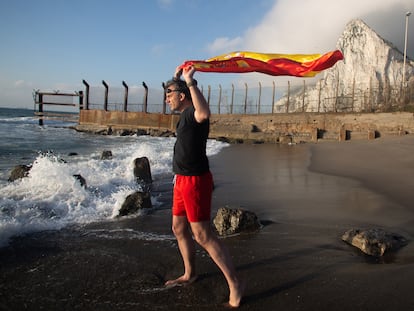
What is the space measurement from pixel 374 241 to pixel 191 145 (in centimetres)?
242

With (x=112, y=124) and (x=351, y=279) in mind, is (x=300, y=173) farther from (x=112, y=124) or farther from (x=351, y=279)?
(x=112, y=124)

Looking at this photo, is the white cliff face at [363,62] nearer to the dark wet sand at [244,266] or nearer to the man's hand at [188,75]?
the dark wet sand at [244,266]

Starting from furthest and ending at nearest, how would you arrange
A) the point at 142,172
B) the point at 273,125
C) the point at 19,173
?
1. the point at 273,125
2. the point at 142,172
3. the point at 19,173

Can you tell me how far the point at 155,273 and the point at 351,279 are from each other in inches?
71.3

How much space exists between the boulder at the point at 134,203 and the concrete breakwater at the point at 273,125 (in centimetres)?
1869

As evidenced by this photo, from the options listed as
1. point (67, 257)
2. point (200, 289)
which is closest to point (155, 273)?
point (200, 289)

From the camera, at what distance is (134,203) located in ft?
17.7

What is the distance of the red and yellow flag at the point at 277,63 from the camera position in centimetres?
346

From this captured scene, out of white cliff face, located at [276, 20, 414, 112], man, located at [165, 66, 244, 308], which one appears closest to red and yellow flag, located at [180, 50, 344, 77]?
man, located at [165, 66, 244, 308]

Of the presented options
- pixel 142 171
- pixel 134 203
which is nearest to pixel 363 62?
pixel 142 171

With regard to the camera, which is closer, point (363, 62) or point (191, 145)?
point (191, 145)

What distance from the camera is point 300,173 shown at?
9.69 meters

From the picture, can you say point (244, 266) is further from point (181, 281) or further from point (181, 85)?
point (181, 85)

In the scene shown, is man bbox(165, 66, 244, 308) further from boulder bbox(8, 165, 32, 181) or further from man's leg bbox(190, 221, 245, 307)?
boulder bbox(8, 165, 32, 181)
